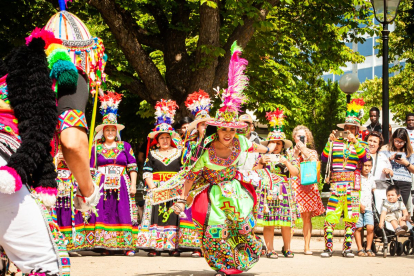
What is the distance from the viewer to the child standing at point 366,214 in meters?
10.2

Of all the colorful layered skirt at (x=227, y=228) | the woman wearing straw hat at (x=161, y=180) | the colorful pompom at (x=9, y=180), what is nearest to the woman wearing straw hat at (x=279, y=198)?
the woman wearing straw hat at (x=161, y=180)

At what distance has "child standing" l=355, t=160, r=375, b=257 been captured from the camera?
1024 centimetres

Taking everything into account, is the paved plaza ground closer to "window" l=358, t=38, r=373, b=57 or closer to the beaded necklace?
the beaded necklace

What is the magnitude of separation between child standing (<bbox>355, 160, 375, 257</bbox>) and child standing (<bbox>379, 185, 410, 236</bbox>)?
0.33 m

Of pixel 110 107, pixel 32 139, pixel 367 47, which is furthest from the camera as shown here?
pixel 367 47

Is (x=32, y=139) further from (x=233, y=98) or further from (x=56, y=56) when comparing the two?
(x=233, y=98)

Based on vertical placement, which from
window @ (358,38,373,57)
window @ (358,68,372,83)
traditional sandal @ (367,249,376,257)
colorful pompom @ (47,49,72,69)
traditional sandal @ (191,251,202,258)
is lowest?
traditional sandal @ (191,251,202,258)

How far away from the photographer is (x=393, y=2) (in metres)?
12.3

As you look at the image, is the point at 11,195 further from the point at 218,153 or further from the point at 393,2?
the point at 393,2

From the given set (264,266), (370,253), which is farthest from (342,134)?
(264,266)

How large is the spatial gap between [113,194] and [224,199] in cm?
401

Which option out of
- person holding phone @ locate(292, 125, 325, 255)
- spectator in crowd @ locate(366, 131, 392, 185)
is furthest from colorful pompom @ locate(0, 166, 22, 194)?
spectator in crowd @ locate(366, 131, 392, 185)

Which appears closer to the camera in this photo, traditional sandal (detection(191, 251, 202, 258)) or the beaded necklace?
the beaded necklace

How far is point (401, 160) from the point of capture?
11211mm
